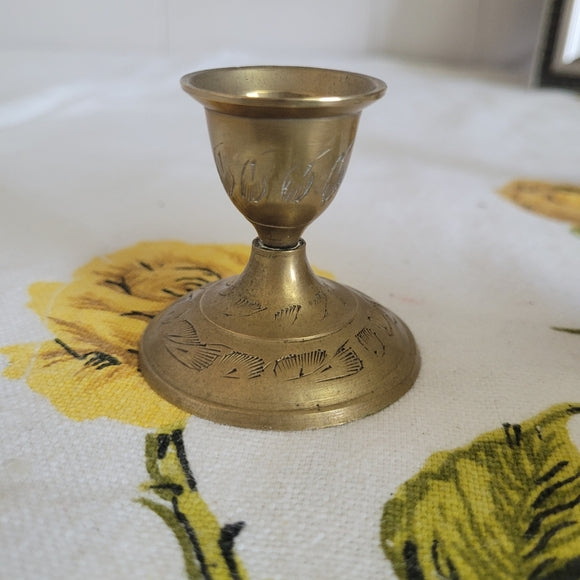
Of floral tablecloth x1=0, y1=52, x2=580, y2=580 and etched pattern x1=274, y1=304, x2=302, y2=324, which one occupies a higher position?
etched pattern x1=274, y1=304, x2=302, y2=324

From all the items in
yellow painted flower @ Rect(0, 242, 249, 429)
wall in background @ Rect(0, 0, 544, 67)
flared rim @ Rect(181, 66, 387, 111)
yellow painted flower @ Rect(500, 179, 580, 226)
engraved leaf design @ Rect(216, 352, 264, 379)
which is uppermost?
flared rim @ Rect(181, 66, 387, 111)

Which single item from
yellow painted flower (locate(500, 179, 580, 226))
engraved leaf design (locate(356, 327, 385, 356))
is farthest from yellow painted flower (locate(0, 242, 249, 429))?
yellow painted flower (locate(500, 179, 580, 226))

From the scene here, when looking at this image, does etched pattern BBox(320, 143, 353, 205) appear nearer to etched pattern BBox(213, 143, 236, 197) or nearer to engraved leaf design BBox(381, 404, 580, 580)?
etched pattern BBox(213, 143, 236, 197)

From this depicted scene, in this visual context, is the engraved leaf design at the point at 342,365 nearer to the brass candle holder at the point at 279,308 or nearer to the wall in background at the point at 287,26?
the brass candle holder at the point at 279,308

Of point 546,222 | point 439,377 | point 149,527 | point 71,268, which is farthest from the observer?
point 546,222

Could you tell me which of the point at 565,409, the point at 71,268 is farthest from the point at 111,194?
the point at 565,409

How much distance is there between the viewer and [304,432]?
1.15ft

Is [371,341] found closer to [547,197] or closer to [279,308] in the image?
[279,308]

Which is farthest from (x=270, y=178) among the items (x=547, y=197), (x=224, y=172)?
(x=547, y=197)

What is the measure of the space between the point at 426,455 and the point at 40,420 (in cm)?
20

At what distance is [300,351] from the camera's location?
0.37 meters

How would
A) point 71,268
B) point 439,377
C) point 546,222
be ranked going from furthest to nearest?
point 546,222 → point 71,268 → point 439,377

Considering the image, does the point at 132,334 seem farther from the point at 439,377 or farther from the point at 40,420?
the point at 439,377

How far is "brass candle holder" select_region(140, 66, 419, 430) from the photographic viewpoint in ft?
1.11
